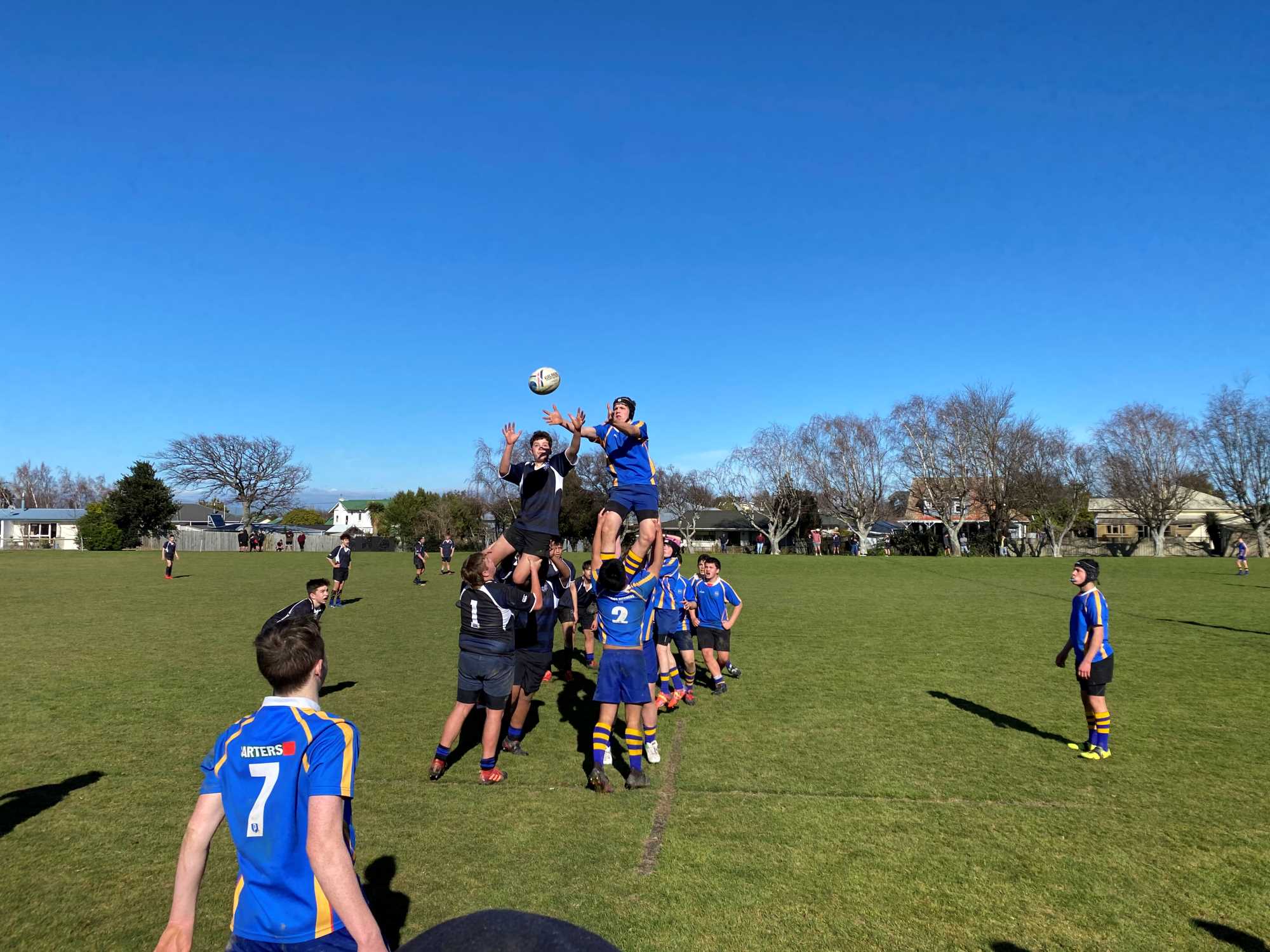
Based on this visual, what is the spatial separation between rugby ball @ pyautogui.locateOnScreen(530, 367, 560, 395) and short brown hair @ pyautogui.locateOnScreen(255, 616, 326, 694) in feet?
20.9

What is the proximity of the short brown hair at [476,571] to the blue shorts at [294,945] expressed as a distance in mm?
4700

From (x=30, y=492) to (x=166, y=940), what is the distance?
156 meters

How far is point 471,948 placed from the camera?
64.2 inches

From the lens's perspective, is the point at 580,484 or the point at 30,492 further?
the point at 30,492

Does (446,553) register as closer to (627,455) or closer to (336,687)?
(336,687)

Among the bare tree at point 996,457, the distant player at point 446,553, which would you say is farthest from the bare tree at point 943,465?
the distant player at point 446,553

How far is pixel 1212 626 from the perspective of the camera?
58.1ft

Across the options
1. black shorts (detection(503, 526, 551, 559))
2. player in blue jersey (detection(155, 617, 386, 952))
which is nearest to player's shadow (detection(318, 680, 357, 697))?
black shorts (detection(503, 526, 551, 559))

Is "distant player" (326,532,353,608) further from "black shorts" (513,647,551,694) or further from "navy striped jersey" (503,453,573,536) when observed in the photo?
"black shorts" (513,647,551,694)

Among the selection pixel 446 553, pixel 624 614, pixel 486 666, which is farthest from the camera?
pixel 446 553

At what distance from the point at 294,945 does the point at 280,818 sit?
0.40 metres

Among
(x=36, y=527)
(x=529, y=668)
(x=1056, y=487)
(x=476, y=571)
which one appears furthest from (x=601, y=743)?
(x=36, y=527)

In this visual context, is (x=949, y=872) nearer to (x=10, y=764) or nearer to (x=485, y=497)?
(x=10, y=764)

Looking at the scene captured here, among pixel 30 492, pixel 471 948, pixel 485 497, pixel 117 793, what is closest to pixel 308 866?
pixel 471 948
